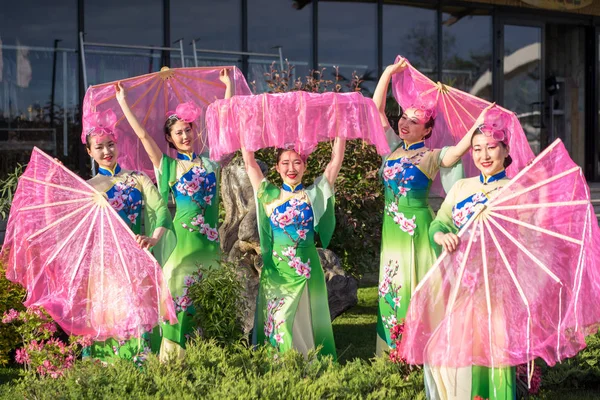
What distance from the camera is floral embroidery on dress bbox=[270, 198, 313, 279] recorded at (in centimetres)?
492

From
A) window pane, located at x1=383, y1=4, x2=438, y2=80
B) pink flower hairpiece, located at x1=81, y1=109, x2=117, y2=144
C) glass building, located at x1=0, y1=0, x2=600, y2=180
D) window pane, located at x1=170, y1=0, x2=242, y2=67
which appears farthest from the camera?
window pane, located at x1=383, y1=4, x2=438, y2=80

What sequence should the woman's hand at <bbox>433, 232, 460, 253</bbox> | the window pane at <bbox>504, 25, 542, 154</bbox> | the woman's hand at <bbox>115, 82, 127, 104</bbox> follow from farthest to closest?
1. the window pane at <bbox>504, 25, 542, 154</bbox>
2. the woman's hand at <bbox>115, 82, 127, 104</bbox>
3. the woman's hand at <bbox>433, 232, 460, 253</bbox>

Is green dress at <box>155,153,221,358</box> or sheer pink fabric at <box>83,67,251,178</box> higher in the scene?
sheer pink fabric at <box>83,67,251,178</box>

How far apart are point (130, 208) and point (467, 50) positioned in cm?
911

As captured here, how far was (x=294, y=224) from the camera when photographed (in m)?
4.92

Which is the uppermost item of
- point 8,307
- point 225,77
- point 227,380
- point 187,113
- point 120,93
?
point 225,77

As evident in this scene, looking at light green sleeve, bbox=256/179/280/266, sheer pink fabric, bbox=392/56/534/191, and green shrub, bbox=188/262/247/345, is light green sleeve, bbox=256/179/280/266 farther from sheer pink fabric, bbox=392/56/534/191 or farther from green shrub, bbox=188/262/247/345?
sheer pink fabric, bbox=392/56/534/191

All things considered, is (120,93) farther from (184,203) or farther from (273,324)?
(273,324)

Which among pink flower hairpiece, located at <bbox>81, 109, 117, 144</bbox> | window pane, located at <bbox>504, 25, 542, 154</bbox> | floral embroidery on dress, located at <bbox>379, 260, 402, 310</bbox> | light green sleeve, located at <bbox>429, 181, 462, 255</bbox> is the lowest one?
floral embroidery on dress, located at <bbox>379, 260, 402, 310</bbox>

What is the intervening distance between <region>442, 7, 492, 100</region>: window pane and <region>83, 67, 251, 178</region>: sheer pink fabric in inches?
302

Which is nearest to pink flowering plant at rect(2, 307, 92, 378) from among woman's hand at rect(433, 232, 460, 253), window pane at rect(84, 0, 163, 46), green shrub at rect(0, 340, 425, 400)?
green shrub at rect(0, 340, 425, 400)

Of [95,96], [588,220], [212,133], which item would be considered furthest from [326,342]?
[95,96]

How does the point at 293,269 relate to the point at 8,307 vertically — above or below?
above

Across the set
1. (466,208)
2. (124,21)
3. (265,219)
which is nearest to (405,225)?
(265,219)
